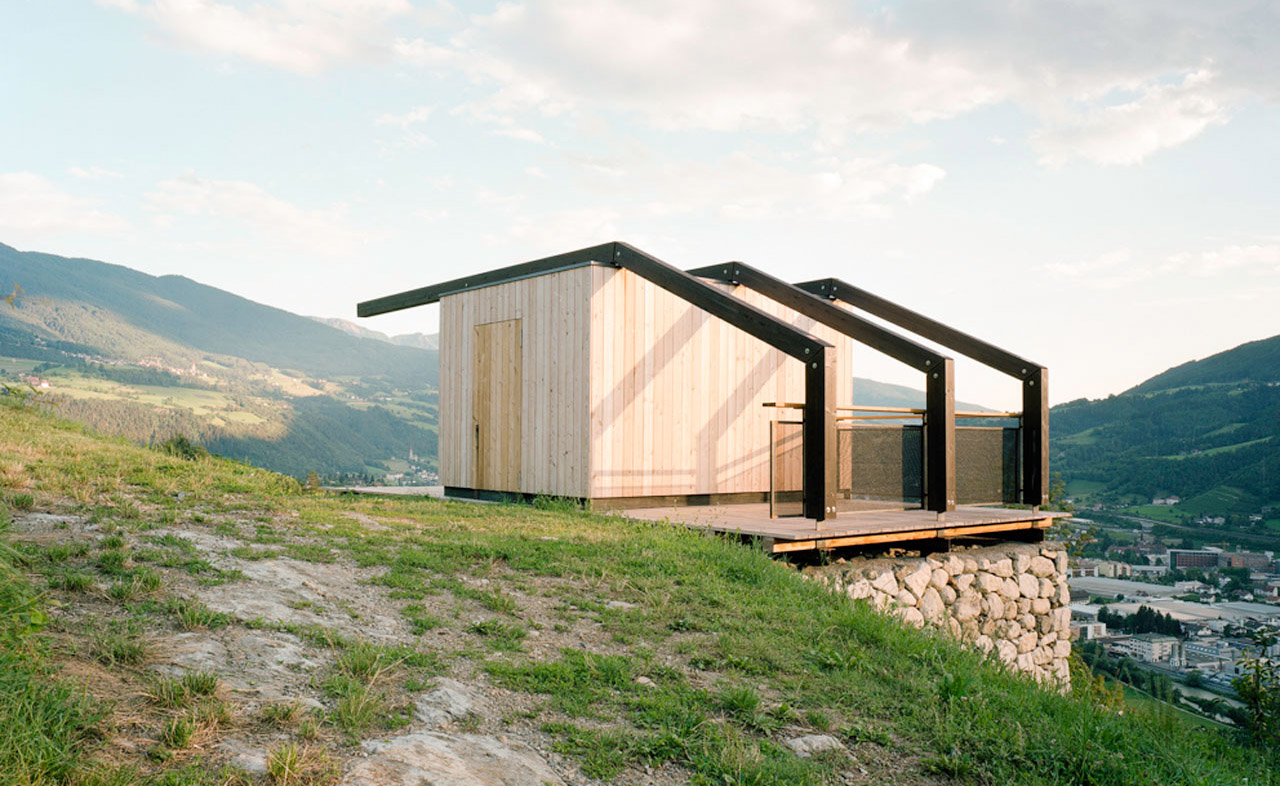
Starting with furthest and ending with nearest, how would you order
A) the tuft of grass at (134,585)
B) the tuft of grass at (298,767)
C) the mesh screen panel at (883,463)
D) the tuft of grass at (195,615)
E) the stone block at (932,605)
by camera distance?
1. the mesh screen panel at (883,463)
2. the stone block at (932,605)
3. the tuft of grass at (134,585)
4. the tuft of grass at (195,615)
5. the tuft of grass at (298,767)

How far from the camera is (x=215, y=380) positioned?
109m

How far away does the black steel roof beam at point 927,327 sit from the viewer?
10453 mm

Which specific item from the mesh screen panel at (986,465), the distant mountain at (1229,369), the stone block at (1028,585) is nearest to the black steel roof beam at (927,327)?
the mesh screen panel at (986,465)

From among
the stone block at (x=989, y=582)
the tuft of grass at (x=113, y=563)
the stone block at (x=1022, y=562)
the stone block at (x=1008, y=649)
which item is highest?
the tuft of grass at (x=113, y=563)

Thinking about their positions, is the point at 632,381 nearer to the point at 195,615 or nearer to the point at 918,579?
the point at 918,579

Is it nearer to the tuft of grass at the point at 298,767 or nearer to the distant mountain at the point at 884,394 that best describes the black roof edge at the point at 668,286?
the tuft of grass at the point at 298,767

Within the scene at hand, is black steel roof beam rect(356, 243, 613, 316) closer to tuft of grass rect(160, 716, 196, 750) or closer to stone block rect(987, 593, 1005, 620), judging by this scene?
stone block rect(987, 593, 1005, 620)

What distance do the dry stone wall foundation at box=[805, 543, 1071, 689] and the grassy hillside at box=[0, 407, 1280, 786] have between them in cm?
228

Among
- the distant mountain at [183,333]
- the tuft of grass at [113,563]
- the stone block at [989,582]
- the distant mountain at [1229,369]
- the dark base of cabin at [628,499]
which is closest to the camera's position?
the tuft of grass at [113,563]

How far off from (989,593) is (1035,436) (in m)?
2.19

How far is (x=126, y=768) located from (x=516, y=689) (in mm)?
1707

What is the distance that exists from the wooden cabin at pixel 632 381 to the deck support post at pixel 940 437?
2 centimetres

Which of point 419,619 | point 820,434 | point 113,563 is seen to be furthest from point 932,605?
point 113,563

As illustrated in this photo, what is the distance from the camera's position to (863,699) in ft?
13.6
